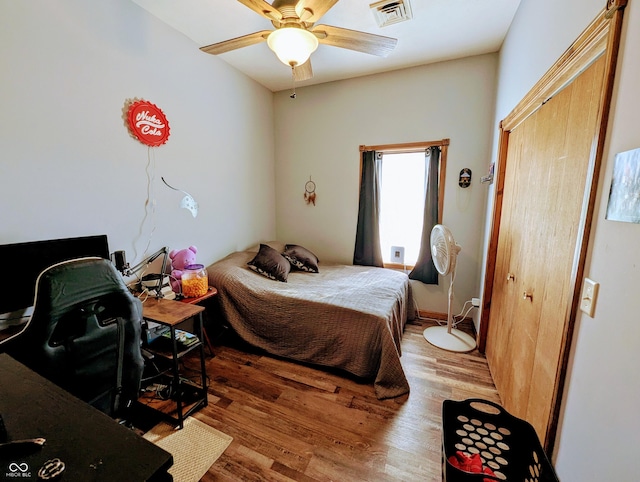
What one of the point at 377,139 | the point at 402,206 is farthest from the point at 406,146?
the point at 402,206

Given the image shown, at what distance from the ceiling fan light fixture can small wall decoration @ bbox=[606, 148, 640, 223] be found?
1.51m

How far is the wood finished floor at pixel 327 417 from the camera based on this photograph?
4.70 ft

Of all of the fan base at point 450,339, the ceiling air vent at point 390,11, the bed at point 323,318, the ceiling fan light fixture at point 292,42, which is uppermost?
the ceiling air vent at point 390,11

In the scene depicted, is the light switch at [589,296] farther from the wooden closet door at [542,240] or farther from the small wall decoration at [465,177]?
the small wall decoration at [465,177]

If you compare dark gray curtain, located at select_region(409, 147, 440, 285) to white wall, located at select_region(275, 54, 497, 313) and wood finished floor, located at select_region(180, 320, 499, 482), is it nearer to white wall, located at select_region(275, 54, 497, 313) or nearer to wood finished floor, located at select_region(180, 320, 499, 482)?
white wall, located at select_region(275, 54, 497, 313)

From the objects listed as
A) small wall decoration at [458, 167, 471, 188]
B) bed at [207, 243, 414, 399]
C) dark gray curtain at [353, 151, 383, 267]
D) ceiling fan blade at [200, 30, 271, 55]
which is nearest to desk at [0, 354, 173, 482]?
bed at [207, 243, 414, 399]

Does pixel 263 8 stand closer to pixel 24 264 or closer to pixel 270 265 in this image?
pixel 24 264

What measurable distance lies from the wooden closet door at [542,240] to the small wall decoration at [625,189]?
136mm

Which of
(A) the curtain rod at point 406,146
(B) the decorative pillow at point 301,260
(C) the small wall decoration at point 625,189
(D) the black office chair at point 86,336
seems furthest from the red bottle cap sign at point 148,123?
(C) the small wall decoration at point 625,189

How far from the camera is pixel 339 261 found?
3656mm

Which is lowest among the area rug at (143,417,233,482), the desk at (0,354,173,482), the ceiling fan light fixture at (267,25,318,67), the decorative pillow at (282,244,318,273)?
the area rug at (143,417,233,482)

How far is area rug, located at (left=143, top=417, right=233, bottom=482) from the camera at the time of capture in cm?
140

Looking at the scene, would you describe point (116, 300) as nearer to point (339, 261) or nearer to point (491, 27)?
point (339, 261)

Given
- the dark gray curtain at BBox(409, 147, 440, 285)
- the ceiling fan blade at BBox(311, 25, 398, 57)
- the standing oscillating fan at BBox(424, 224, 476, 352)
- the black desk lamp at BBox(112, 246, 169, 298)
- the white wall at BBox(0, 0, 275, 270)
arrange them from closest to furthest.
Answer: the white wall at BBox(0, 0, 275, 270)
the ceiling fan blade at BBox(311, 25, 398, 57)
the black desk lamp at BBox(112, 246, 169, 298)
the standing oscillating fan at BBox(424, 224, 476, 352)
the dark gray curtain at BBox(409, 147, 440, 285)
